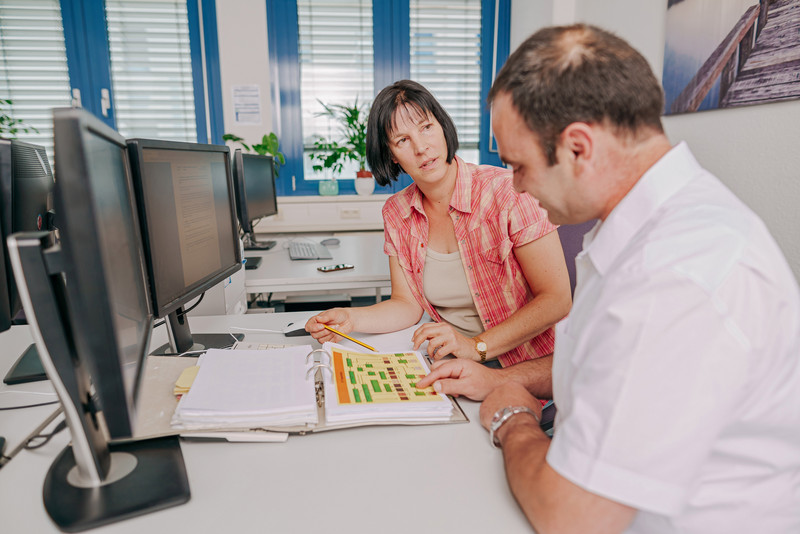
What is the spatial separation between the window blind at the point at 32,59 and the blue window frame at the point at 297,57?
154cm

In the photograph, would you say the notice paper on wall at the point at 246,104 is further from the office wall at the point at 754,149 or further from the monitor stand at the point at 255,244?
the office wall at the point at 754,149

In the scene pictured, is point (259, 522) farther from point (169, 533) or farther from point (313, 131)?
point (313, 131)

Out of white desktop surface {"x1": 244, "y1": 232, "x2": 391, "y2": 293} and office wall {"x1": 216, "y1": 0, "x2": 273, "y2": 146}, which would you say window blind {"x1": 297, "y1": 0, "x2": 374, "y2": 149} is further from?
white desktop surface {"x1": 244, "y1": 232, "x2": 391, "y2": 293}

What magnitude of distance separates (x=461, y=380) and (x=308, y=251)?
5.63ft

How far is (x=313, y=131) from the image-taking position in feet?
13.2

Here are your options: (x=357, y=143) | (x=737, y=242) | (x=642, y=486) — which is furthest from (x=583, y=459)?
(x=357, y=143)

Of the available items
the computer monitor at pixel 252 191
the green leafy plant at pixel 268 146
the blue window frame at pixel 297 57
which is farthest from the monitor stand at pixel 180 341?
the blue window frame at pixel 297 57

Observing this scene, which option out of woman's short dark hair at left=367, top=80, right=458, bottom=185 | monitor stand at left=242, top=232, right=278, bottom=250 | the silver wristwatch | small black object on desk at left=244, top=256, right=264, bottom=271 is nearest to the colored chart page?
the silver wristwatch

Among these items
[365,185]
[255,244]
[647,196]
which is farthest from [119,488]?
[365,185]

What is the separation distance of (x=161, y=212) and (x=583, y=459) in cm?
84

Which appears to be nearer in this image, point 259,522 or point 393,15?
point 259,522

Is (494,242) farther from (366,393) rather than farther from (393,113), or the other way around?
(366,393)

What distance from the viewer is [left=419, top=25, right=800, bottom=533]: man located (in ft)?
1.60

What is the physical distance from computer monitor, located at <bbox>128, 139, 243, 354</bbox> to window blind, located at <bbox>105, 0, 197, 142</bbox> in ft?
9.77
